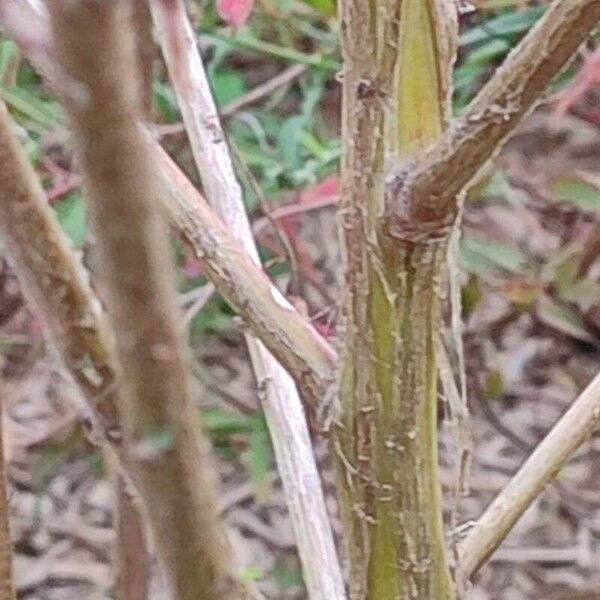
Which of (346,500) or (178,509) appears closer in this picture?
(178,509)

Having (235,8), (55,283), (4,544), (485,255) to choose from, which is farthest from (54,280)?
(485,255)

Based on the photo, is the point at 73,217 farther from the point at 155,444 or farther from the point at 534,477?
the point at 155,444

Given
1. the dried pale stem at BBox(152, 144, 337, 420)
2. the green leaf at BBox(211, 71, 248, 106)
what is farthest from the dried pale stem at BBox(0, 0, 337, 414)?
the green leaf at BBox(211, 71, 248, 106)

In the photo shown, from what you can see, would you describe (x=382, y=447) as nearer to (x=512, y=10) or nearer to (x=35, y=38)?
(x=35, y=38)

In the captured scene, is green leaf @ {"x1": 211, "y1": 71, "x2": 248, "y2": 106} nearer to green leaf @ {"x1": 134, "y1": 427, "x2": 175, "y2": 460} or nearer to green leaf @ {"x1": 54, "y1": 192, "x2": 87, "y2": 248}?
green leaf @ {"x1": 54, "y1": 192, "x2": 87, "y2": 248}

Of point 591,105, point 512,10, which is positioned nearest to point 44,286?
point 512,10
